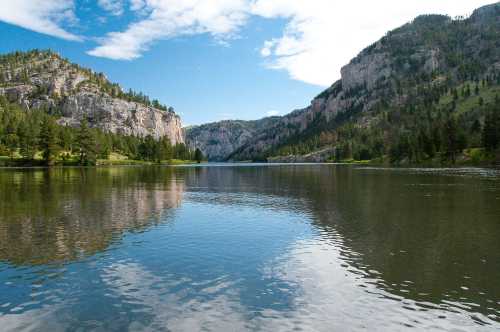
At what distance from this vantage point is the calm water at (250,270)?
16656 mm

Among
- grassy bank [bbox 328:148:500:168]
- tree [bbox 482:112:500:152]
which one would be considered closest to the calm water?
tree [bbox 482:112:500:152]

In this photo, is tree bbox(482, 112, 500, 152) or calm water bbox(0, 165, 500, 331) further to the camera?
tree bbox(482, 112, 500, 152)

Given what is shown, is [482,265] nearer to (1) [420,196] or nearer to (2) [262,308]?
(2) [262,308]

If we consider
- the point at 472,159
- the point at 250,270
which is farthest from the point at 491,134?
the point at 250,270

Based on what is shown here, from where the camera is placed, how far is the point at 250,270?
2356cm

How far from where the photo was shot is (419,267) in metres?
23.8

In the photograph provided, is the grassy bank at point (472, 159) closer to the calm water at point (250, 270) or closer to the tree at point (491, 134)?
the tree at point (491, 134)

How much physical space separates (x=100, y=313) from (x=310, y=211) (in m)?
33.6

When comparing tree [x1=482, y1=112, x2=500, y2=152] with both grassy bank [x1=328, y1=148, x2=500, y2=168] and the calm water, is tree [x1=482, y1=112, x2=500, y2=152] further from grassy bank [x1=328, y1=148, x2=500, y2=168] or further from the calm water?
the calm water

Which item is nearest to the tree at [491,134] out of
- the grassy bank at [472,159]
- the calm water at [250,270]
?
the grassy bank at [472,159]

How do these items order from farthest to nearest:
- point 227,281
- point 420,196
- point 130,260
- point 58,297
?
point 420,196 < point 130,260 < point 227,281 < point 58,297

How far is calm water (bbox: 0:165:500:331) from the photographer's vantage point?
16.7m

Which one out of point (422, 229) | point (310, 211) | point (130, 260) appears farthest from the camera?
point (310, 211)

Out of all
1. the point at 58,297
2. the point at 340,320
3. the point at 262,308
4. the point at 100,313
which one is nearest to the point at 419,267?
the point at 340,320
